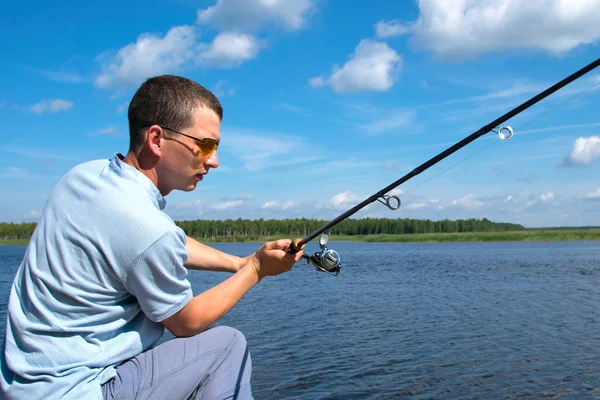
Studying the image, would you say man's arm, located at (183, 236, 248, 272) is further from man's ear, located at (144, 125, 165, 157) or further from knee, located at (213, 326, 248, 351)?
man's ear, located at (144, 125, 165, 157)

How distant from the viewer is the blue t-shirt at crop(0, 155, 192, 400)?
2.17 meters

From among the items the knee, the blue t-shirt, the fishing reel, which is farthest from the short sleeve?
the fishing reel

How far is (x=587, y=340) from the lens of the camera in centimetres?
1223

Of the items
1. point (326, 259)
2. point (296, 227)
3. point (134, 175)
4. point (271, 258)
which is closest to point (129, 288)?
point (134, 175)

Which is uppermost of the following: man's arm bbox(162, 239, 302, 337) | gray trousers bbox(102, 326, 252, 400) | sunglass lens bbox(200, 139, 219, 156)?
sunglass lens bbox(200, 139, 219, 156)

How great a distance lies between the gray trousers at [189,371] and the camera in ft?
7.84

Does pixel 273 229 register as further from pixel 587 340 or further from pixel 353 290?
pixel 587 340

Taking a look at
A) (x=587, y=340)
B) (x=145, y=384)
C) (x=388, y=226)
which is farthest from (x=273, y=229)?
(x=145, y=384)

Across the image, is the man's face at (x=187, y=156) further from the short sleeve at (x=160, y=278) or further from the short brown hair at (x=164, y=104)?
the short sleeve at (x=160, y=278)

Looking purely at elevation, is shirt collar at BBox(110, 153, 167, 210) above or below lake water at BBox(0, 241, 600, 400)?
above

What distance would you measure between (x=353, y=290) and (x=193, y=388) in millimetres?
19678

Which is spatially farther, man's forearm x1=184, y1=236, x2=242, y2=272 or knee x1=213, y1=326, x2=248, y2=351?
man's forearm x1=184, y1=236, x2=242, y2=272

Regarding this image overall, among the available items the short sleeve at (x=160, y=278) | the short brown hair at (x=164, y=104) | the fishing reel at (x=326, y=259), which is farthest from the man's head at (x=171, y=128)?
the fishing reel at (x=326, y=259)

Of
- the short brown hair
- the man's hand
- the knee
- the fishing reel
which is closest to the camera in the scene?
the short brown hair
